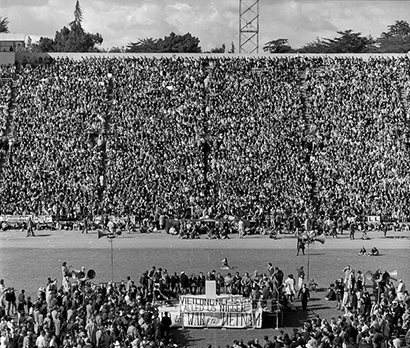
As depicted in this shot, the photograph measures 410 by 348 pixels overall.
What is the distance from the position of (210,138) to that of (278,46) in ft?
144

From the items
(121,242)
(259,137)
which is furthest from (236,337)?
(259,137)

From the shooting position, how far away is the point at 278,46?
3693 inches

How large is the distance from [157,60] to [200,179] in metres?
16.9

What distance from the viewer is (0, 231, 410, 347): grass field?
33906mm

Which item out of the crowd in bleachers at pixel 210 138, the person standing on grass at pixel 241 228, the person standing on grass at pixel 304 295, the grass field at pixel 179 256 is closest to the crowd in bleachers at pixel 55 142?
the crowd in bleachers at pixel 210 138

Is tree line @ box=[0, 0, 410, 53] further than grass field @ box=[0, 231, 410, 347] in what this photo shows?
Yes

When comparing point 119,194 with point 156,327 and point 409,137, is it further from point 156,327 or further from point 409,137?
→ point 156,327

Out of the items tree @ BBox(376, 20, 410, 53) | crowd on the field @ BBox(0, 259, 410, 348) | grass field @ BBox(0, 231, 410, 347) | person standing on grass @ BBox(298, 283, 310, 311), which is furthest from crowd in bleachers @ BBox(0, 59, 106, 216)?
tree @ BBox(376, 20, 410, 53)

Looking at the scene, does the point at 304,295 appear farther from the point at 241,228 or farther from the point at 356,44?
the point at 356,44

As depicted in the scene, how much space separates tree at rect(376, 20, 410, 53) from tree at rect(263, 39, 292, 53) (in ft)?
45.8

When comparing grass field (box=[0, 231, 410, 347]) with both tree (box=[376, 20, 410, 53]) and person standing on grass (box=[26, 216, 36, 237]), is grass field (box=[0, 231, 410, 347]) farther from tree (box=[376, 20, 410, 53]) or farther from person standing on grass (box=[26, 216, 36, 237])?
tree (box=[376, 20, 410, 53])

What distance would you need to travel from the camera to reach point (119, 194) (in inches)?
1859

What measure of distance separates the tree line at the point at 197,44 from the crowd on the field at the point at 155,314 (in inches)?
2316

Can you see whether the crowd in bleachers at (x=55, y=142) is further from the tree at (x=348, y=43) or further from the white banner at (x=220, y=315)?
the tree at (x=348, y=43)
